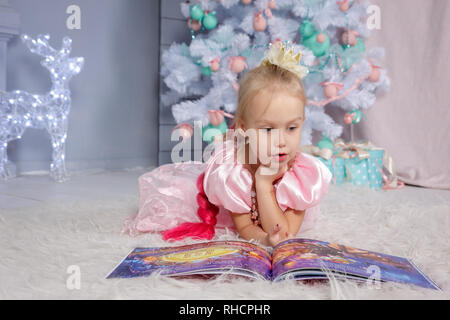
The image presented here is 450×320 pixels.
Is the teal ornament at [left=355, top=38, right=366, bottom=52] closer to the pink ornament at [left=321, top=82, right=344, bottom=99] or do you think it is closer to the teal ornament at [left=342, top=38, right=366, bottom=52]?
the teal ornament at [left=342, top=38, right=366, bottom=52]

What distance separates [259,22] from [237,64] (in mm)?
235

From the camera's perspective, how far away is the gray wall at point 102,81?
254cm

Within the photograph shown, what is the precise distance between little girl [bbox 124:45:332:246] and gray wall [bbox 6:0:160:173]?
1.65 metres

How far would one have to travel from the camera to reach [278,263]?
81 cm

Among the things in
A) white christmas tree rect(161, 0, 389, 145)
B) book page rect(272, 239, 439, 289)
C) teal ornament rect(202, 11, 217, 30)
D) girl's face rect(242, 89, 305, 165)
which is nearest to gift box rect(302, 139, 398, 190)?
white christmas tree rect(161, 0, 389, 145)

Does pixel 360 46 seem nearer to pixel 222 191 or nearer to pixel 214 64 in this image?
pixel 214 64

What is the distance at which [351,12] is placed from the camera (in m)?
2.32

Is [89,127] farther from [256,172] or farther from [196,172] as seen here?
[256,172]

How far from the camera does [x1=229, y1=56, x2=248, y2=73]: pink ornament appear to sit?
7.09 feet

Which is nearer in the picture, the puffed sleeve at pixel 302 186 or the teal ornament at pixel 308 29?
the puffed sleeve at pixel 302 186

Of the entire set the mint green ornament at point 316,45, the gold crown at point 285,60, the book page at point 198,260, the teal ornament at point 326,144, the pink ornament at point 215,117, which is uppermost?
the mint green ornament at point 316,45

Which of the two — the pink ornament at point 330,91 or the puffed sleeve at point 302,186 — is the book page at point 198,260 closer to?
the puffed sleeve at point 302,186

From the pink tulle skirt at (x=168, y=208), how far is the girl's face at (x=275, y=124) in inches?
11.1

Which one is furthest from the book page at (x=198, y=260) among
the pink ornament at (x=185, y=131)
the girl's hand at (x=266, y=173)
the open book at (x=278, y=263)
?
the pink ornament at (x=185, y=131)
